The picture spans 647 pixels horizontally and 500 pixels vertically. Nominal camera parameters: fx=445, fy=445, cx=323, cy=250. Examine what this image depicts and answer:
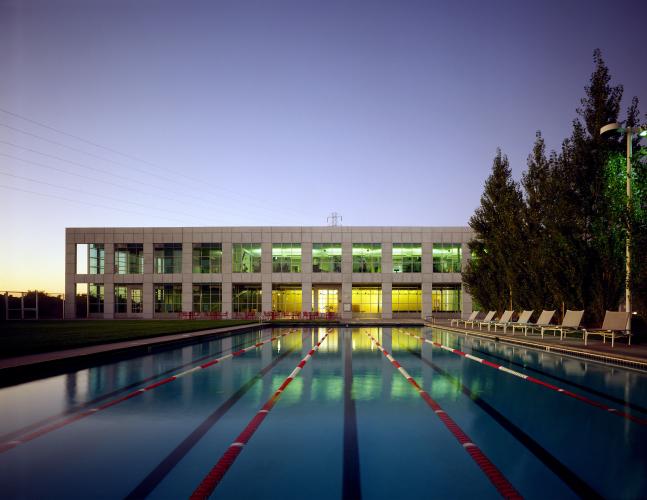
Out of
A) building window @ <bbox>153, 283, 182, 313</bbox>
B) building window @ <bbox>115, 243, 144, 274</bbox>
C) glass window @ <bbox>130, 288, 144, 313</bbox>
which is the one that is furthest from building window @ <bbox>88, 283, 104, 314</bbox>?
building window @ <bbox>153, 283, 182, 313</bbox>

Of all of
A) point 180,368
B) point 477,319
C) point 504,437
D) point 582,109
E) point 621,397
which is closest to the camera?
point 504,437

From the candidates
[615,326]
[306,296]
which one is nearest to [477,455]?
[615,326]

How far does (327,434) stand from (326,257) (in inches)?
1521

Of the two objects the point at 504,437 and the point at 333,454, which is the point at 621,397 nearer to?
the point at 504,437

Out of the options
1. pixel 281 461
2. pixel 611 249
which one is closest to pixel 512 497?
pixel 281 461

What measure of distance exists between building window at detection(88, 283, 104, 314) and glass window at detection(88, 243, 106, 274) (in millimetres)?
1515

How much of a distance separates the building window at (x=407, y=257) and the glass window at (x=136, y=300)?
2578cm

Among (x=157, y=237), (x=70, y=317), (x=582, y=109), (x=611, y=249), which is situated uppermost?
(x=582, y=109)

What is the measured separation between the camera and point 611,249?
16.6m

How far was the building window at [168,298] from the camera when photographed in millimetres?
44750

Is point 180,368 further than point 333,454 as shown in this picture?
Yes

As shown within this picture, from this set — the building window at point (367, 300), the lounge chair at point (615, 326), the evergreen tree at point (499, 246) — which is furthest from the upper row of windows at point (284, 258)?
the lounge chair at point (615, 326)

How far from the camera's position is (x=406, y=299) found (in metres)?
45.2

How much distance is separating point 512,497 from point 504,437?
1.84 meters
